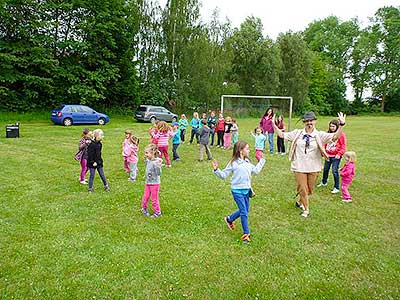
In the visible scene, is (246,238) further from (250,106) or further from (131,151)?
(250,106)

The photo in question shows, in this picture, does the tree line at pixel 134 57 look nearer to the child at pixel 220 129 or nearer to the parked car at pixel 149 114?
the parked car at pixel 149 114

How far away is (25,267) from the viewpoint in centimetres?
453

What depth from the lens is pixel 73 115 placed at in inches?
944

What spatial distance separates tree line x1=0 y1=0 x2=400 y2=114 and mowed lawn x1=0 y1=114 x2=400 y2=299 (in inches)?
782

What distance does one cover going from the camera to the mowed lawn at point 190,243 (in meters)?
4.20

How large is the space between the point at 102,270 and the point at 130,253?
565 millimetres

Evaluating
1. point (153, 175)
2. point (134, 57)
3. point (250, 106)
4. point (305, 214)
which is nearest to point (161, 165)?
point (153, 175)

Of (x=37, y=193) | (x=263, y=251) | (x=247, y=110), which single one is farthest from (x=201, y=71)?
(x=263, y=251)

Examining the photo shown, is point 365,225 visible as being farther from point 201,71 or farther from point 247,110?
point 201,71

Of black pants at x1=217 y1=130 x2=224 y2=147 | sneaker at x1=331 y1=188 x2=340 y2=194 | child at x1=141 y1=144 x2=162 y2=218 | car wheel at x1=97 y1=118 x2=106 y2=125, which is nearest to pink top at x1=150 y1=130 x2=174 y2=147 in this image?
child at x1=141 y1=144 x2=162 y2=218

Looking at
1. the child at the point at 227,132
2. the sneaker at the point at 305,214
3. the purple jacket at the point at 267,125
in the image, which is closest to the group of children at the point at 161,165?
the sneaker at the point at 305,214

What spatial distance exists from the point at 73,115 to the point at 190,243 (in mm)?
20906

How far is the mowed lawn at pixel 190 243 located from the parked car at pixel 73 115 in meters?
14.6

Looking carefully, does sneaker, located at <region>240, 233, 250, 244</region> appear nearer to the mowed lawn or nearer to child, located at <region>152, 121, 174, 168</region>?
the mowed lawn
